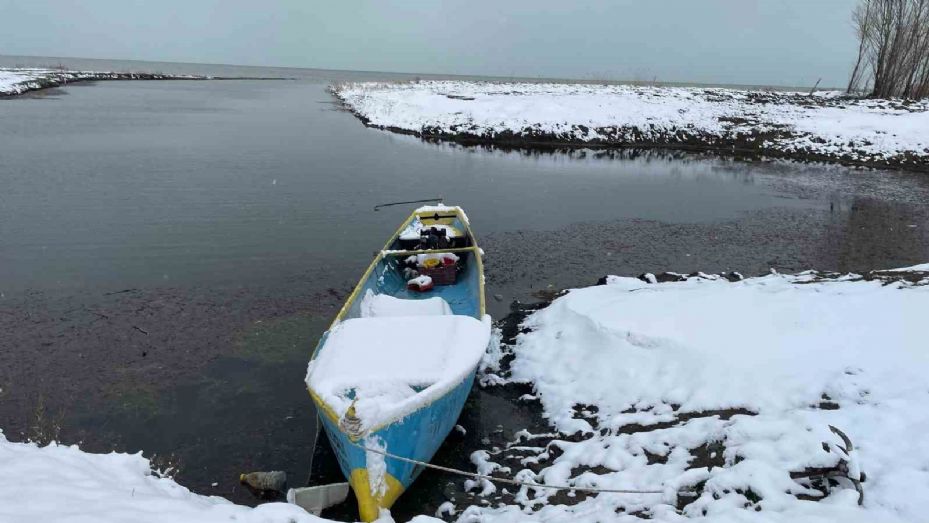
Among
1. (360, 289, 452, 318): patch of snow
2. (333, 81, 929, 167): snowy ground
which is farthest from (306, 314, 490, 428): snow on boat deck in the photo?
(333, 81, 929, 167): snowy ground

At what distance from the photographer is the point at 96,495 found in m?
4.46

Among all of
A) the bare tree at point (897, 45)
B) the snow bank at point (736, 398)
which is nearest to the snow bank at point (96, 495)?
the snow bank at point (736, 398)

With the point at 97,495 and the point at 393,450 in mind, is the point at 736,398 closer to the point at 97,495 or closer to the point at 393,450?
the point at 393,450

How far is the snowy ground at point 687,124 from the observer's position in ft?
110

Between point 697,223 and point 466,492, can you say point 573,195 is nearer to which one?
point 697,223

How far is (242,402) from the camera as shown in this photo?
7.99m

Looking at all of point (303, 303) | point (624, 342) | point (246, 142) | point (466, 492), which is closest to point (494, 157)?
point (246, 142)

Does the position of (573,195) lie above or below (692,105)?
below

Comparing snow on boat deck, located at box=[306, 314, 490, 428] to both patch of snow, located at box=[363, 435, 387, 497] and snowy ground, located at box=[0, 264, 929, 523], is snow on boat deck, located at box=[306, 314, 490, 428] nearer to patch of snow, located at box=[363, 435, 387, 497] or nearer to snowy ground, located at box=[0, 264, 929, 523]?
patch of snow, located at box=[363, 435, 387, 497]

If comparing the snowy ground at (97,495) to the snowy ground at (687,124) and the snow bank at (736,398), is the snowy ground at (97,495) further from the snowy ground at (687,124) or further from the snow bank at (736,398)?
the snowy ground at (687,124)

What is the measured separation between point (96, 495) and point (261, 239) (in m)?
11.5

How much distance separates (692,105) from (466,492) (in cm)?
4484

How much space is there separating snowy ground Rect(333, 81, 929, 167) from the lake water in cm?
387

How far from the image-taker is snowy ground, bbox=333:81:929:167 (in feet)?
110
